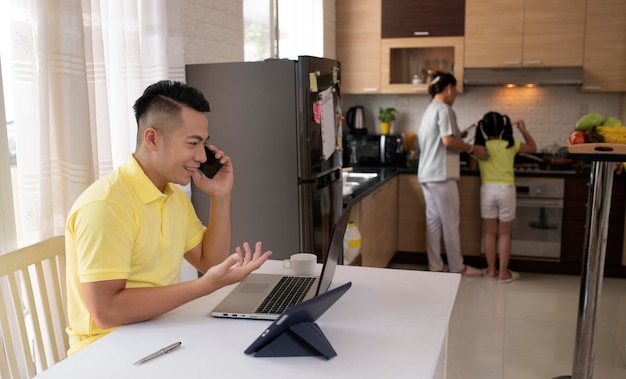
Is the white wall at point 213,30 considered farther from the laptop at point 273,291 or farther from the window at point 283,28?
the laptop at point 273,291

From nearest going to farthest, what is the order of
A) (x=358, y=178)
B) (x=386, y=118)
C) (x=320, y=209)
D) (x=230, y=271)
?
(x=230, y=271), (x=320, y=209), (x=358, y=178), (x=386, y=118)

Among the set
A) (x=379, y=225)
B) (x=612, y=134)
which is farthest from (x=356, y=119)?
(x=612, y=134)

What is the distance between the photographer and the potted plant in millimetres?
5516

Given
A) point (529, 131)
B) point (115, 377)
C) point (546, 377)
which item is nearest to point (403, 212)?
point (529, 131)

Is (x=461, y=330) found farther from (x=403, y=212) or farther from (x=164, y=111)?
(x=164, y=111)

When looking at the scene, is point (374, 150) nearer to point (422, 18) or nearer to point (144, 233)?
point (422, 18)

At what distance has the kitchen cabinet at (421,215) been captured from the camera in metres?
5.10

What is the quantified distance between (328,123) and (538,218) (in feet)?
8.10

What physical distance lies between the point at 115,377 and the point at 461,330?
9.40 feet

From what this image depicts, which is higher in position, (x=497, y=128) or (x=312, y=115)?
(x=312, y=115)

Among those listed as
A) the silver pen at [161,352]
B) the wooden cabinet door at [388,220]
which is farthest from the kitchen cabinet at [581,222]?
the silver pen at [161,352]

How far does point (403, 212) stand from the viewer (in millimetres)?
5281

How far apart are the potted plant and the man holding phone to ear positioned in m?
3.64

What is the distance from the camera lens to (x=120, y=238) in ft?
5.33
